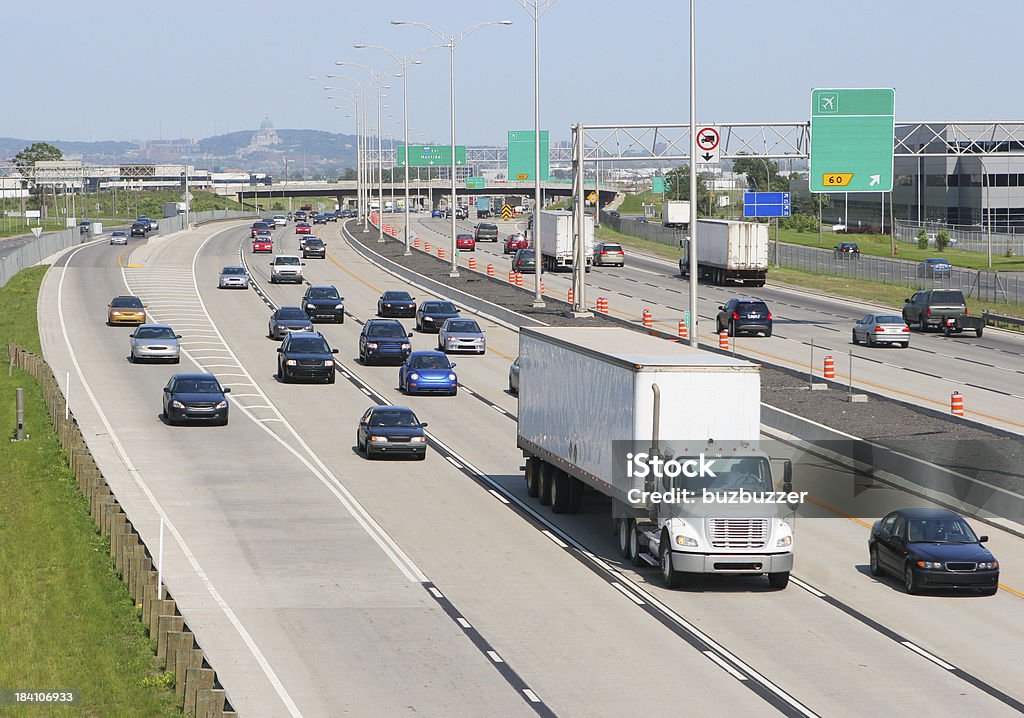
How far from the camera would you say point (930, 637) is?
70.1 ft

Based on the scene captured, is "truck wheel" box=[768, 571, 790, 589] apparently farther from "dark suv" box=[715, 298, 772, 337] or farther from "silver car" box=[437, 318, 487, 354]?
"dark suv" box=[715, 298, 772, 337]

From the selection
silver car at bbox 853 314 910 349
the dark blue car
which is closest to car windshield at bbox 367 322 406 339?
the dark blue car

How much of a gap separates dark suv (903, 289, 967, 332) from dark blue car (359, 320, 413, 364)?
23.3 meters

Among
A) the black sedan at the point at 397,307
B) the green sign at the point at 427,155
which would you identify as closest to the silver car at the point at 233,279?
the black sedan at the point at 397,307

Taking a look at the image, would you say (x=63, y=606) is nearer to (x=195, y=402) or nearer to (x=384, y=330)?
(x=195, y=402)

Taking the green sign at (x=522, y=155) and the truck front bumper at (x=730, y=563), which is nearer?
the truck front bumper at (x=730, y=563)

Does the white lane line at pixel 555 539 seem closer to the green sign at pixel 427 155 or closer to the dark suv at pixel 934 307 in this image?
the dark suv at pixel 934 307

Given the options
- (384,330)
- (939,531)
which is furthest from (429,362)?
(939,531)

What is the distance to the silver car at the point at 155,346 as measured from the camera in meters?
52.7

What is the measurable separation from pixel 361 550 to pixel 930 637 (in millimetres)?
10060

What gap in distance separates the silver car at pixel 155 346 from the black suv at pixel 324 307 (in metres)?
12.4

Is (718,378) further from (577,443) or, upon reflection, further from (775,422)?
(775,422)

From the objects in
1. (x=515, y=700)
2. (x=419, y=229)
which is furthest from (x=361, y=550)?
(x=419, y=229)

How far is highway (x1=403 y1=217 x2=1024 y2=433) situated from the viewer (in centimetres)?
4706
